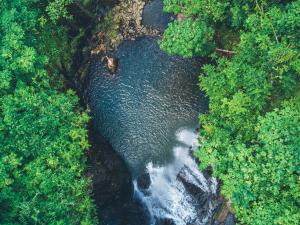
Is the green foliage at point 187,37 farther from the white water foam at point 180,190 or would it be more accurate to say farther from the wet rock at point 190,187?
the wet rock at point 190,187

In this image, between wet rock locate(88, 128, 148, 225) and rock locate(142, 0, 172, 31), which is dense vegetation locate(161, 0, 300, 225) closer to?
rock locate(142, 0, 172, 31)


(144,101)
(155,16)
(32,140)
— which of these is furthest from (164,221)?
(155,16)

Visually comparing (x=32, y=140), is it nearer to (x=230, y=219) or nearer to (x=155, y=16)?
(x=230, y=219)

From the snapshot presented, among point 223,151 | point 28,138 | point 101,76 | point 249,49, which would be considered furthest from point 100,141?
point 249,49

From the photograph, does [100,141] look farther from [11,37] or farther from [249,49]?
[249,49]

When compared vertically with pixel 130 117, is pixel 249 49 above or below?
above

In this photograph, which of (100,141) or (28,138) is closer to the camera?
(28,138)

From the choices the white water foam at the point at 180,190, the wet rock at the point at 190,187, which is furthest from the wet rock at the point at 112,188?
the wet rock at the point at 190,187
